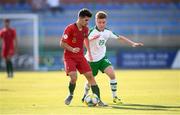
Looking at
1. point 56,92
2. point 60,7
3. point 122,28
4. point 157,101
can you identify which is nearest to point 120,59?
point 122,28

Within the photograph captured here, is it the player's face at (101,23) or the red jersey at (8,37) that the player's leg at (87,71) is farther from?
the red jersey at (8,37)

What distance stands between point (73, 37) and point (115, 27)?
90.6 ft

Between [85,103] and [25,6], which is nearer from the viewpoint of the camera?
[85,103]

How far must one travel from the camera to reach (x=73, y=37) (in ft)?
44.6

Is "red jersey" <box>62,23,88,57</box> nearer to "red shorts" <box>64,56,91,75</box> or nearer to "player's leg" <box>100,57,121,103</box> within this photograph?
"red shorts" <box>64,56,91,75</box>

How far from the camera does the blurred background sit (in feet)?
117

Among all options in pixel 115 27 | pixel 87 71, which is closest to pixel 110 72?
pixel 87 71

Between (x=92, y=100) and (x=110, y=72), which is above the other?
(x=110, y=72)

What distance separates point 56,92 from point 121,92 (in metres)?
1.92

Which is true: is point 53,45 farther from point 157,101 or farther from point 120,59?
point 157,101

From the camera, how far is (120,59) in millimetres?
35656

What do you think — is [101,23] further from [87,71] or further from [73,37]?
[87,71]

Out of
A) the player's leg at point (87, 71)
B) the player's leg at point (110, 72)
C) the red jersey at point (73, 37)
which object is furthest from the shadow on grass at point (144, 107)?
the red jersey at point (73, 37)

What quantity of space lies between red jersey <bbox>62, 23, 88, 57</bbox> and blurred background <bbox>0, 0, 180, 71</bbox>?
21.4 m
